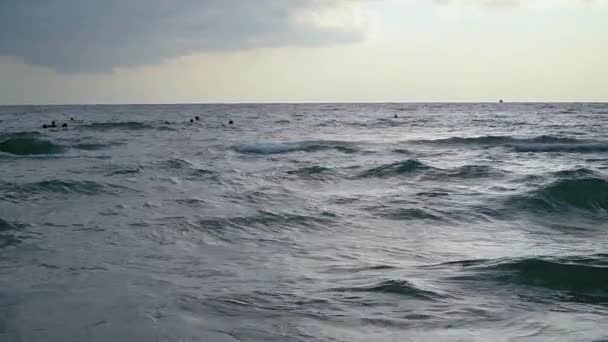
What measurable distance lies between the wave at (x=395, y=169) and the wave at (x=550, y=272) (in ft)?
32.6

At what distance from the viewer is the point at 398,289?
5.84 meters

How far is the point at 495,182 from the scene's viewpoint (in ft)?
49.5

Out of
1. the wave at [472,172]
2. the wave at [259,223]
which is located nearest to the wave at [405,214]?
the wave at [259,223]

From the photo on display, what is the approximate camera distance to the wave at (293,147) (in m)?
25.4

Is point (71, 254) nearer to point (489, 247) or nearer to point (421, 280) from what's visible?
point (421, 280)

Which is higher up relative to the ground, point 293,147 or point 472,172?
point 293,147

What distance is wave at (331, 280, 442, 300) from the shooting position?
18.6ft

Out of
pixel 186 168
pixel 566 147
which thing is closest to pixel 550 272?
pixel 186 168

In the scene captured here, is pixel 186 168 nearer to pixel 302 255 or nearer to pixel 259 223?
pixel 259 223

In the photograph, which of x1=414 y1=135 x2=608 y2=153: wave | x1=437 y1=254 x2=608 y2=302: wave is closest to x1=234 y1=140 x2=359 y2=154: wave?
x1=414 y1=135 x2=608 y2=153: wave

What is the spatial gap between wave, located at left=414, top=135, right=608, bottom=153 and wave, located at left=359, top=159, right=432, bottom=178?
28.7 feet

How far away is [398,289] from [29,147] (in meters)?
23.4

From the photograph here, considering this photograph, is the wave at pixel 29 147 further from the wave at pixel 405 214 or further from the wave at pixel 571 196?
the wave at pixel 571 196

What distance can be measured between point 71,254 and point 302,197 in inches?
248
